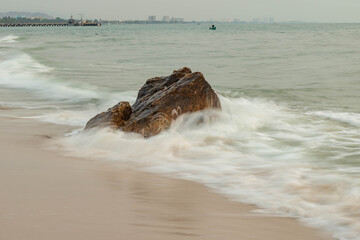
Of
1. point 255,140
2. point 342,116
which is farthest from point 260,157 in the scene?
point 342,116

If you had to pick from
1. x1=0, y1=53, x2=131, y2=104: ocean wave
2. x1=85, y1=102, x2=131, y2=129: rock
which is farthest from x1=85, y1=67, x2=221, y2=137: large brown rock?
x1=0, y1=53, x2=131, y2=104: ocean wave

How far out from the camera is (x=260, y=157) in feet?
19.2

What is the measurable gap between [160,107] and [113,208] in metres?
3.38

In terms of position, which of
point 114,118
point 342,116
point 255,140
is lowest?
point 255,140

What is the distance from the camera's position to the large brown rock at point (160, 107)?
6562 mm

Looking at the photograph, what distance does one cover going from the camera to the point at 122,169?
16.7 ft

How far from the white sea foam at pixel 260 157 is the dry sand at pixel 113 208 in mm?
293

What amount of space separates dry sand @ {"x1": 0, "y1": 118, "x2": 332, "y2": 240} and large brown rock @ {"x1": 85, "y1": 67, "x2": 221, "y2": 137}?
A: 1537 mm

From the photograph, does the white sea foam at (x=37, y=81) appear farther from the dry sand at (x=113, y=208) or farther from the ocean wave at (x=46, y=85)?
the dry sand at (x=113, y=208)

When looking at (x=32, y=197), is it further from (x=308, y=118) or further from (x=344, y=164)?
(x=308, y=118)

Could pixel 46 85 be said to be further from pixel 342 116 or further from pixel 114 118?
pixel 342 116

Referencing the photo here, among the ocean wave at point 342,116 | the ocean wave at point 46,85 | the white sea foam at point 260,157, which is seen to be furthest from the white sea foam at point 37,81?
the ocean wave at point 342,116

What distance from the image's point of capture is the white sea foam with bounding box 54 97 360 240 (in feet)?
13.1

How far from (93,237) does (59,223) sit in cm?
31
